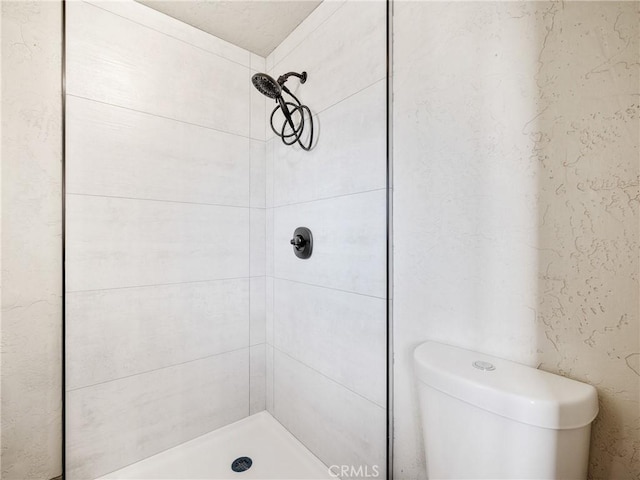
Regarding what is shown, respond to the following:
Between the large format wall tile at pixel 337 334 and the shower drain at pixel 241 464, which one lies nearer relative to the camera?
the large format wall tile at pixel 337 334

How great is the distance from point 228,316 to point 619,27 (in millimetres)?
1531

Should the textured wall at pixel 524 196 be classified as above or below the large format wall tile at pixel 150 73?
below

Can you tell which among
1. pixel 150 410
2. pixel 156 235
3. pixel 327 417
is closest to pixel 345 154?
pixel 156 235

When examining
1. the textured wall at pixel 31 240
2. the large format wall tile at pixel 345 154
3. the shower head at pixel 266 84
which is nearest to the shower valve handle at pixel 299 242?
the large format wall tile at pixel 345 154

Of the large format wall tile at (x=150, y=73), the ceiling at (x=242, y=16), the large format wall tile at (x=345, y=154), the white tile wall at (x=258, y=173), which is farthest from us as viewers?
the white tile wall at (x=258, y=173)

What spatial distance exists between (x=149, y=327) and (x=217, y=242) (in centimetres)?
44

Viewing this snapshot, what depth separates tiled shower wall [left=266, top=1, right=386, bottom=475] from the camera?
1007 mm

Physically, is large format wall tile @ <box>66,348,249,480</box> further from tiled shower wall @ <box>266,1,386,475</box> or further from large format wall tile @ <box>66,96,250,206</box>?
large format wall tile @ <box>66,96,250,206</box>

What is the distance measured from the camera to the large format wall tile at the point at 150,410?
1.12m

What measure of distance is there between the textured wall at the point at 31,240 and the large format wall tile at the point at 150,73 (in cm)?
7

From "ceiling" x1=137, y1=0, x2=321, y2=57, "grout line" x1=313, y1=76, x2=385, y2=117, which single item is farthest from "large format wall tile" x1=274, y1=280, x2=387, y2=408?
"ceiling" x1=137, y1=0, x2=321, y2=57

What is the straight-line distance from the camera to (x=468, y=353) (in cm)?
75

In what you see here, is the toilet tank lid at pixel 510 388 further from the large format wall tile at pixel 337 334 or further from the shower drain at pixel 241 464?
the shower drain at pixel 241 464

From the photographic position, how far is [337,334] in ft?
3.77
